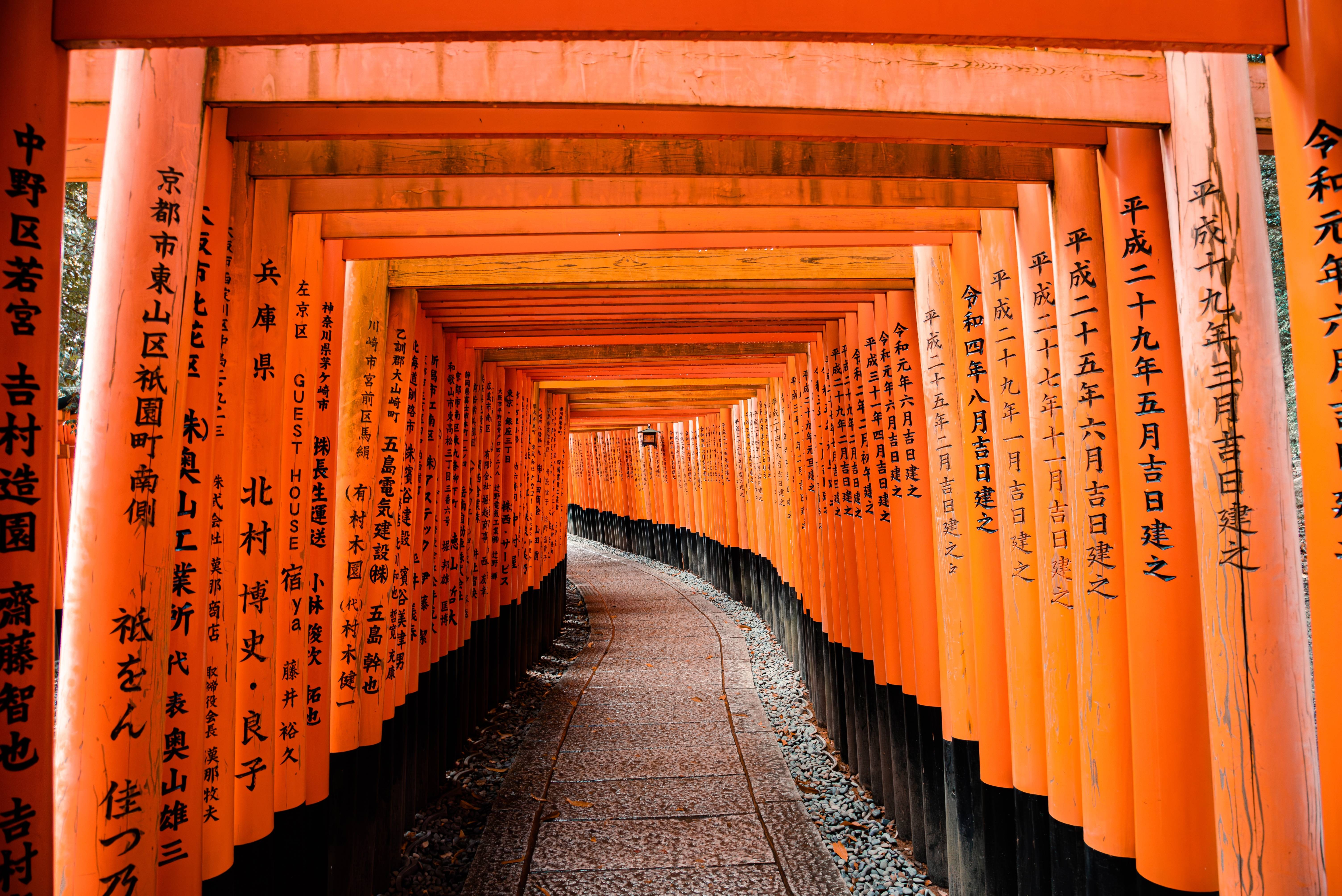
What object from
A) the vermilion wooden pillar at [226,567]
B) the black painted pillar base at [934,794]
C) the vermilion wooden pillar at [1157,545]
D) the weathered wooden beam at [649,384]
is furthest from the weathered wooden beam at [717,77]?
the weathered wooden beam at [649,384]

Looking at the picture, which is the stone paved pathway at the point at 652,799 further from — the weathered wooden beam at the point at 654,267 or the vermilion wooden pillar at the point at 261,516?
the weathered wooden beam at the point at 654,267

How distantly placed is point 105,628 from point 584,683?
7692 millimetres

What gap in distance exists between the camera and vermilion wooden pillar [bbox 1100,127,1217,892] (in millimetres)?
2500

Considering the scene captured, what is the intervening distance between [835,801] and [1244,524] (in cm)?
459

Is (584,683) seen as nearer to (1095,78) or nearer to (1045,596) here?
(1045,596)

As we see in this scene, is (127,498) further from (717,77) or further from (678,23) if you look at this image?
(717,77)

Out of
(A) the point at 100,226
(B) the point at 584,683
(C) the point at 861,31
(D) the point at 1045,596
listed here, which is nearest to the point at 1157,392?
(D) the point at 1045,596

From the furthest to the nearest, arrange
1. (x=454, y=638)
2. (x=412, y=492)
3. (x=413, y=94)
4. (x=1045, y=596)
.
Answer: (x=454, y=638) < (x=412, y=492) < (x=1045, y=596) < (x=413, y=94)

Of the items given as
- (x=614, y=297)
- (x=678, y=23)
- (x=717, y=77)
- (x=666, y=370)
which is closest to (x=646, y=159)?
(x=717, y=77)

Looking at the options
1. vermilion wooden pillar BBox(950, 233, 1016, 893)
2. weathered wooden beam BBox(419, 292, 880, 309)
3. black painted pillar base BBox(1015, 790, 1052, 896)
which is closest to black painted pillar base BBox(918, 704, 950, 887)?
vermilion wooden pillar BBox(950, 233, 1016, 893)

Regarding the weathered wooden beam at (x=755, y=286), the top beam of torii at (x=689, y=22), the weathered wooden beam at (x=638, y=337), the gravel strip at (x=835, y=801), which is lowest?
the gravel strip at (x=835, y=801)

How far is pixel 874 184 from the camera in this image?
3623mm

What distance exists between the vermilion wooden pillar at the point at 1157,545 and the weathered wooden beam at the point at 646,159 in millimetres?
528

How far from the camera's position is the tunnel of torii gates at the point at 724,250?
1.95 m
